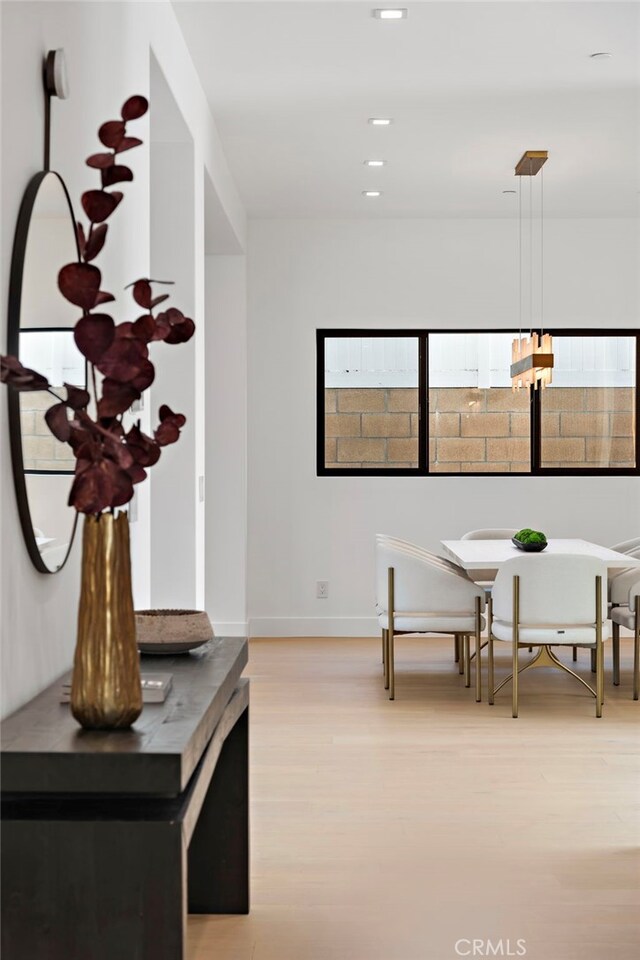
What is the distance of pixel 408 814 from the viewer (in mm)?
3531

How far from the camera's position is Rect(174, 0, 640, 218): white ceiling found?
3.96 meters

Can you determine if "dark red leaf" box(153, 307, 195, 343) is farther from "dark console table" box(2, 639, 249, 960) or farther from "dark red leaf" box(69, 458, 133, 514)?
"dark console table" box(2, 639, 249, 960)

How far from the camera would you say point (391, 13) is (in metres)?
3.87

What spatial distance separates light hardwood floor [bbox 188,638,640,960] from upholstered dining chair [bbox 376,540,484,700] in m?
0.37

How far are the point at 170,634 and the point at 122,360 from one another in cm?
87

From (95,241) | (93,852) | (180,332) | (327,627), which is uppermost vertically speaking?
(95,241)

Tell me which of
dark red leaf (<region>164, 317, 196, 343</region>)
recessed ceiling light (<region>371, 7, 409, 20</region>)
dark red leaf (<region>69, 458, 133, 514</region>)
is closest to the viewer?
dark red leaf (<region>69, 458, 133, 514</region>)

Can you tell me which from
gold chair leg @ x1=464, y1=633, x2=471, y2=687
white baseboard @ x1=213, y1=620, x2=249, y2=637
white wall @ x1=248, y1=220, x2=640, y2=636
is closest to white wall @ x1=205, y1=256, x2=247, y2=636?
white baseboard @ x1=213, y1=620, x2=249, y2=637

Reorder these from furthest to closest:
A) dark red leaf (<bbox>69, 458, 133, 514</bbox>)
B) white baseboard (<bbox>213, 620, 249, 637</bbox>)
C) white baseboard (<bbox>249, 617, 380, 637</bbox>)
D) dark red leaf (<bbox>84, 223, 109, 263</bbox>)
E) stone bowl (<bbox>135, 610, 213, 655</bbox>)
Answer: white baseboard (<bbox>249, 617, 380, 637</bbox>)
white baseboard (<bbox>213, 620, 249, 637</bbox>)
stone bowl (<bbox>135, 610, 213, 655</bbox>)
dark red leaf (<bbox>84, 223, 109, 263</bbox>)
dark red leaf (<bbox>69, 458, 133, 514</bbox>)

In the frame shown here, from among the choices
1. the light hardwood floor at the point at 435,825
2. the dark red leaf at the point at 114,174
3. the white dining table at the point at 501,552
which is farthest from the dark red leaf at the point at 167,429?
the white dining table at the point at 501,552

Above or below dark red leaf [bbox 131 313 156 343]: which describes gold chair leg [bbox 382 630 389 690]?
below

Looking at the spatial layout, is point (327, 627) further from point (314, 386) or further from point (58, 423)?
point (58, 423)

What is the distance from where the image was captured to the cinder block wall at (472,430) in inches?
294

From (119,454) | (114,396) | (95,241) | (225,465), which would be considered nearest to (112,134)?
(95,241)
